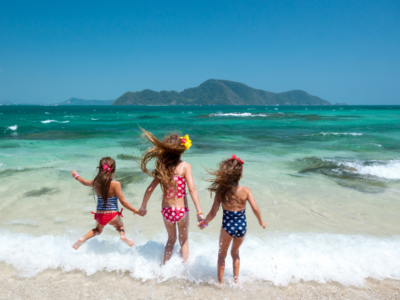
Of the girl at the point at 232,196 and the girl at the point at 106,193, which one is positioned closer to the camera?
the girl at the point at 232,196

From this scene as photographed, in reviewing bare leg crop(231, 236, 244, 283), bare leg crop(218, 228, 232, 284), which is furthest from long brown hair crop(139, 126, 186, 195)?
bare leg crop(231, 236, 244, 283)

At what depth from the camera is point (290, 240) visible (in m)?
4.34

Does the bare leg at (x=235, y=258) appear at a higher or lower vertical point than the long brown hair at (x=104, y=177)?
lower

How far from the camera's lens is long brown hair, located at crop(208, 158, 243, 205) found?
289 cm

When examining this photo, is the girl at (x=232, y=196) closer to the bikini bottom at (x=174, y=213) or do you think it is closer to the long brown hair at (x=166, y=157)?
the bikini bottom at (x=174, y=213)

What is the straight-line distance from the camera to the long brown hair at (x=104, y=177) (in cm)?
326

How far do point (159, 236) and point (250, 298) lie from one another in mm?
1931

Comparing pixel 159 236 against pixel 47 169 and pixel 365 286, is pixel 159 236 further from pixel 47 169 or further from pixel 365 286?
pixel 47 169

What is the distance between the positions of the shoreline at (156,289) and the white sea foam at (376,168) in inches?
222

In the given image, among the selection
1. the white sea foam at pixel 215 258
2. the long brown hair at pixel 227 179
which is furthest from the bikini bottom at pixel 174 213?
the white sea foam at pixel 215 258

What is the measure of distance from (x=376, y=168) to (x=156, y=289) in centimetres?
828

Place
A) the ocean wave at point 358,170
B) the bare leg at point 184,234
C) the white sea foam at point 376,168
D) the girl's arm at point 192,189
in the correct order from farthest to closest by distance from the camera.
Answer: the white sea foam at point 376,168
the ocean wave at point 358,170
the bare leg at point 184,234
the girl's arm at point 192,189

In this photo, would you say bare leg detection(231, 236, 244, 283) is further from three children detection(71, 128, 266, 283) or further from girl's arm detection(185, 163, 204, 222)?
girl's arm detection(185, 163, 204, 222)

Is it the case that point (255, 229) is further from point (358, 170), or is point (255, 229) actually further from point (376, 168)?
point (376, 168)
